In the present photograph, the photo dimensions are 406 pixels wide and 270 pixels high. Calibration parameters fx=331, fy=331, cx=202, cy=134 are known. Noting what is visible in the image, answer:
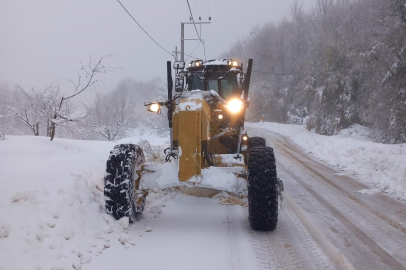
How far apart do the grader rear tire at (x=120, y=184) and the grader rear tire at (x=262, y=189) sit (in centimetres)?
165

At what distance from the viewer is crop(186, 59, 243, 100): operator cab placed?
6.82m

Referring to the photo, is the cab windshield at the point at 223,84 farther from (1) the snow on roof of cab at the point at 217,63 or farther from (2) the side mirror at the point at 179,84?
(2) the side mirror at the point at 179,84

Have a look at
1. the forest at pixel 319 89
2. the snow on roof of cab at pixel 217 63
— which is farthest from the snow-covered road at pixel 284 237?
the forest at pixel 319 89

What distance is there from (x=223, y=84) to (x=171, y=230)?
10.9ft

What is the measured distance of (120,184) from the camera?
4.52 m

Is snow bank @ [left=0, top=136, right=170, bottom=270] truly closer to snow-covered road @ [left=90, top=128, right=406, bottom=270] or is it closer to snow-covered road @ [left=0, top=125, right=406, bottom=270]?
snow-covered road @ [left=0, top=125, right=406, bottom=270]

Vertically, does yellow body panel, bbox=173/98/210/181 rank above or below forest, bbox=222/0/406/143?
below

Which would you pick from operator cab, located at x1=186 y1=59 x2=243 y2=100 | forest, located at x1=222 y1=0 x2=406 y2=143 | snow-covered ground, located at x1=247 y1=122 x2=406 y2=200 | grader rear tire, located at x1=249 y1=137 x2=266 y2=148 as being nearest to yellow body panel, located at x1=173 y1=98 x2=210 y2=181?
operator cab, located at x1=186 y1=59 x2=243 y2=100

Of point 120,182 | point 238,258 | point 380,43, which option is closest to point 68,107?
point 120,182

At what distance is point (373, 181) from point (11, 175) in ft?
25.0

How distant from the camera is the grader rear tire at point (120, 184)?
454cm

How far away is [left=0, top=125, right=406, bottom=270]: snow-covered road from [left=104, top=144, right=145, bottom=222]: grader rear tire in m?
0.16

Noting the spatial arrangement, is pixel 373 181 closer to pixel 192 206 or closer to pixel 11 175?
pixel 192 206

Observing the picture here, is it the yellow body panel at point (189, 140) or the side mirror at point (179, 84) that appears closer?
the yellow body panel at point (189, 140)
